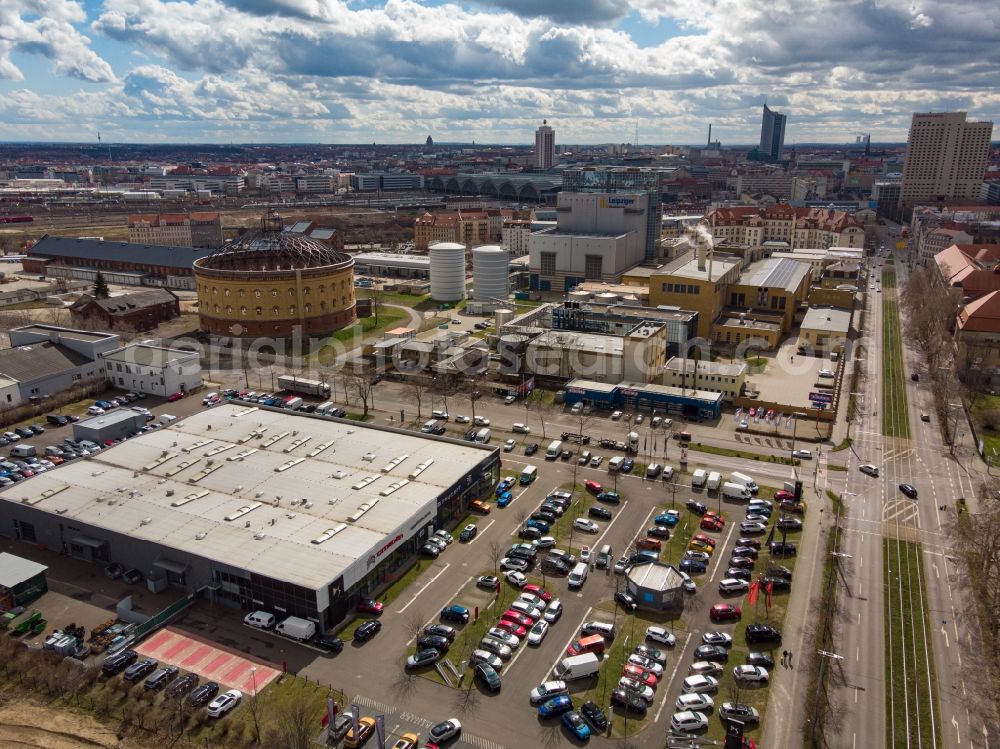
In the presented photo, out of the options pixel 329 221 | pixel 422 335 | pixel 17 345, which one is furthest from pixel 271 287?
pixel 329 221

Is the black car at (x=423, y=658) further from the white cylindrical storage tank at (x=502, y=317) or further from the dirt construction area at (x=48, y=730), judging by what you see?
the white cylindrical storage tank at (x=502, y=317)

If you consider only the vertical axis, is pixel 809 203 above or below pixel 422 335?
above

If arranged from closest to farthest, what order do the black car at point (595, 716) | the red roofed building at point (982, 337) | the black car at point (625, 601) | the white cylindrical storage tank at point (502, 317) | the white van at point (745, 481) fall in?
the black car at point (595, 716) → the black car at point (625, 601) → the white van at point (745, 481) → the red roofed building at point (982, 337) → the white cylindrical storage tank at point (502, 317)

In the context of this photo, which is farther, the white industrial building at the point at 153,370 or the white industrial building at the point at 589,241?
the white industrial building at the point at 589,241

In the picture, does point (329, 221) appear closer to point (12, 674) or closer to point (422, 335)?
point (422, 335)

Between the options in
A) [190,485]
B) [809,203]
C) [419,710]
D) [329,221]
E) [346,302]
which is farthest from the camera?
[809,203]

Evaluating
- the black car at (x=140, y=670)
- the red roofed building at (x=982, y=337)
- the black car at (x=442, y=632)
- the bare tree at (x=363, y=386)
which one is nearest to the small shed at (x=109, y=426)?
the bare tree at (x=363, y=386)

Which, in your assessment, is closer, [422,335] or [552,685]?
[552,685]

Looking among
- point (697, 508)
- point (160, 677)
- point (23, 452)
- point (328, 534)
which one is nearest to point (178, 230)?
point (23, 452)
